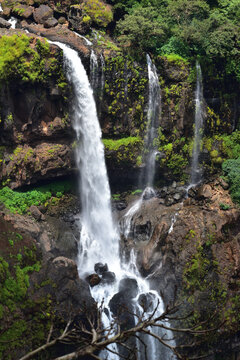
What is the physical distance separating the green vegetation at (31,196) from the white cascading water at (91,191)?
1.37m

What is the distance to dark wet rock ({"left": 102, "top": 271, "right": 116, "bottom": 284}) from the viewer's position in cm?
1824

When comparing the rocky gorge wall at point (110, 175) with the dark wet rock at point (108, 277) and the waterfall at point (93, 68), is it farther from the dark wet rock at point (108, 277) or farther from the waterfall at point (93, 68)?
the dark wet rock at point (108, 277)

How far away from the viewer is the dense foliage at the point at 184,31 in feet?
76.6

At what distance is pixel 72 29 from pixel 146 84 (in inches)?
242

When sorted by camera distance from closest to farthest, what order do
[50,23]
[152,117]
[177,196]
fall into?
[177,196] < [50,23] < [152,117]

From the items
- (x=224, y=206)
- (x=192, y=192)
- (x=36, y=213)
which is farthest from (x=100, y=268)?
(x=224, y=206)

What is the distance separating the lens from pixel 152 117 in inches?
927

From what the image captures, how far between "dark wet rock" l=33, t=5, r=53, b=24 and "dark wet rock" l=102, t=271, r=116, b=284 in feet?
52.9

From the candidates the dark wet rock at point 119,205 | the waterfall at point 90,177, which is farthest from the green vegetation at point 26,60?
the dark wet rock at point 119,205

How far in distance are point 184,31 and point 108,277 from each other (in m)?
16.2

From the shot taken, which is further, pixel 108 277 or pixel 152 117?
pixel 152 117

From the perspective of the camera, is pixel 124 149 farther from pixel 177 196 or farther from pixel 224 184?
pixel 224 184

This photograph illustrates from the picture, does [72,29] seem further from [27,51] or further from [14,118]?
[14,118]

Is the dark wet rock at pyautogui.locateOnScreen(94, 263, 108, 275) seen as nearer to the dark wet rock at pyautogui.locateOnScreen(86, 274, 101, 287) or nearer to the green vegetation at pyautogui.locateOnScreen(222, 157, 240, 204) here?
the dark wet rock at pyautogui.locateOnScreen(86, 274, 101, 287)
